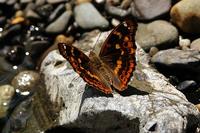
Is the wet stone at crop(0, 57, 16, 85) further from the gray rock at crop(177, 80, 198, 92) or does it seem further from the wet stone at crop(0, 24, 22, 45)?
the gray rock at crop(177, 80, 198, 92)

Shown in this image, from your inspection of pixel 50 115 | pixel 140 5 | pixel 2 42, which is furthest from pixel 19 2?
pixel 50 115

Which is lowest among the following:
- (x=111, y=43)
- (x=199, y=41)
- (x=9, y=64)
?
(x=9, y=64)

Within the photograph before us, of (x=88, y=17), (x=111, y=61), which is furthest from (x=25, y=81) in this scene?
(x=111, y=61)

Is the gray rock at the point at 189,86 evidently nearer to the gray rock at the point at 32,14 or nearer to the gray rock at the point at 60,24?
the gray rock at the point at 60,24

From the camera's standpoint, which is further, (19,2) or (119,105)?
(19,2)

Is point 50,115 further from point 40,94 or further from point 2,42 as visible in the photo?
point 2,42

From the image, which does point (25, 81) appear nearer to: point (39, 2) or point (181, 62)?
point (39, 2)

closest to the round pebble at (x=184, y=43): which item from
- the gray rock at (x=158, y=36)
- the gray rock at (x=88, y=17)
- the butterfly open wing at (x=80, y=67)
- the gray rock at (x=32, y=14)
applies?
the gray rock at (x=158, y=36)

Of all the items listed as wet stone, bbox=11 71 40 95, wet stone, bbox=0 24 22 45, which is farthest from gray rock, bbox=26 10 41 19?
wet stone, bbox=11 71 40 95
